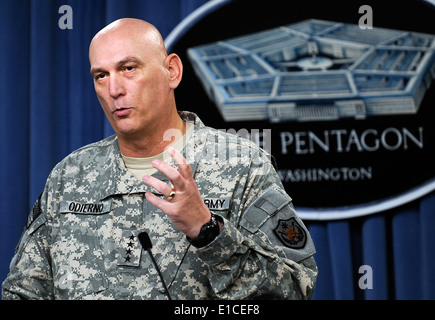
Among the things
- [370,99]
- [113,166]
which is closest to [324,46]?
[370,99]

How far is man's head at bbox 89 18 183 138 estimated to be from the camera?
4.53 ft

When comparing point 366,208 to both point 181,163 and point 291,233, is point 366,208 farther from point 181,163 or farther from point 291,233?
point 181,163

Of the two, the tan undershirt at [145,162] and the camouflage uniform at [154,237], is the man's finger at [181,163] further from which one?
the tan undershirt at [145,162]

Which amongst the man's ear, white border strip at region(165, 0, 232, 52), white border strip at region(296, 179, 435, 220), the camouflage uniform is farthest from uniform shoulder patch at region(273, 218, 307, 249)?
white border strip at region(165, 0, 232, 52)

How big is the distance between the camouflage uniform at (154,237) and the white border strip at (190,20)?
0.78m

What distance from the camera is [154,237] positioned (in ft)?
4.45

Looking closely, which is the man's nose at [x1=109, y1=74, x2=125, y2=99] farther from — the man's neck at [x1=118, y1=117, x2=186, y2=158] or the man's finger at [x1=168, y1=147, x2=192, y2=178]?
the man's finger at [x1=168, y1=147, x2=192, y2=178]

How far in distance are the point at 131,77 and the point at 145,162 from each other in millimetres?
214

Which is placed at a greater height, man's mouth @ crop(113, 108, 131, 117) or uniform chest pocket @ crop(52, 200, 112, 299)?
man's mouth @ crop(113, 108, 131, 117)

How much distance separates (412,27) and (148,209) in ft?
4.06

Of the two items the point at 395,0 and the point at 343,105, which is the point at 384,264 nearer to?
the point at 343,105

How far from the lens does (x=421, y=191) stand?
79.8 inches

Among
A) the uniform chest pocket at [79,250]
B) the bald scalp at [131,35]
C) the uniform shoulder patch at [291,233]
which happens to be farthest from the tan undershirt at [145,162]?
the uniform shoulder patch at [291,233]

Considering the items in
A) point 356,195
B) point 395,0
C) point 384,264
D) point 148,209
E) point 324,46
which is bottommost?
point 384,264
